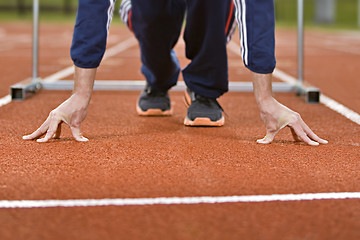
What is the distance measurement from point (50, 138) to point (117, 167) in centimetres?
46

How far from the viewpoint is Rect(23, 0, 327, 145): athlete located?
2.03 meters

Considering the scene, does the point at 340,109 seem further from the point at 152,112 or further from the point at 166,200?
the point at 166,200

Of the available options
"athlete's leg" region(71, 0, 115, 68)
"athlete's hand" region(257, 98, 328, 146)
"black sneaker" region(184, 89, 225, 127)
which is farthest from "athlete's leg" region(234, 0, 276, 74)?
"black sneaker" region(184, 89, 225, 127)

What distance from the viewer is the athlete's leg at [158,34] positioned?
8.74ft

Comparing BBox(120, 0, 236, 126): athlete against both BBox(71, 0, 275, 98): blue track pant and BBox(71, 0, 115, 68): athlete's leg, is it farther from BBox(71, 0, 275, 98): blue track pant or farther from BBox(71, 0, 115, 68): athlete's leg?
BBox(71, 0, 115, 68): athlete's leg

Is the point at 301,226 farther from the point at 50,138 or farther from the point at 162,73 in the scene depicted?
the point at 162,73

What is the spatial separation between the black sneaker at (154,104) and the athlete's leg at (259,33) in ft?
3.19

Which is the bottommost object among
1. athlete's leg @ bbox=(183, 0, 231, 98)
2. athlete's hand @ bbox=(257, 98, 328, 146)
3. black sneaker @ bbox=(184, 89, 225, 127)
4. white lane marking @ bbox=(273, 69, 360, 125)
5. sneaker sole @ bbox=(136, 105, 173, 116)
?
white lane marking @ bbox=(273, 69, 360, 125)

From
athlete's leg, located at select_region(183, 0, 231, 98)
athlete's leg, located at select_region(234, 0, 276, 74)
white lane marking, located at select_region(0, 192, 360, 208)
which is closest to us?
white lane marking, located at select_region(0, 192, 360, 208)

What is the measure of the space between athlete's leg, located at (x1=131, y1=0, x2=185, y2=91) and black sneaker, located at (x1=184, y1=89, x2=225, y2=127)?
325 millimetres

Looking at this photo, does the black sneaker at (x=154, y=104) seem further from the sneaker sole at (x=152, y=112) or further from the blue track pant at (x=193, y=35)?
the blue track pant at (x=193, y=35)

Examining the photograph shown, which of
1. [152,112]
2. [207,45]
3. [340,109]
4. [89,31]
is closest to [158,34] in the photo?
[207,45]

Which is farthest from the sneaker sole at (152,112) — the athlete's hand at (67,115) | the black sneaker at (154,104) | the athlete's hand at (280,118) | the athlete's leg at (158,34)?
the athlete's hand at (280,118)

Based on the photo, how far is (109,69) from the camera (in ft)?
18.0
